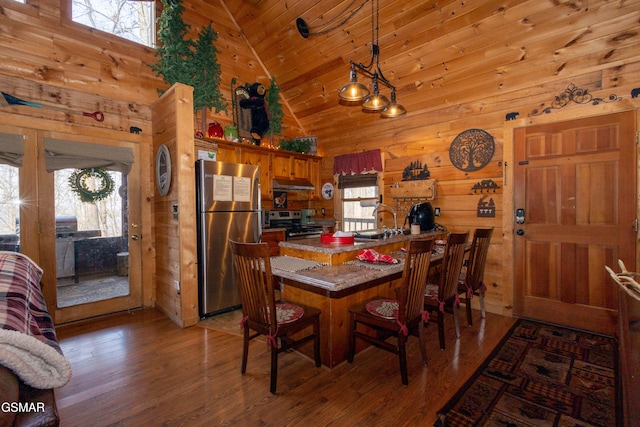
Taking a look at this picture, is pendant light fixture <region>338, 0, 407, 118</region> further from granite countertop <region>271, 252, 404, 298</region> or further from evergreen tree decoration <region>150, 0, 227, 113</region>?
evergreen tree decoration <region>150, 0, 227, 113</region>

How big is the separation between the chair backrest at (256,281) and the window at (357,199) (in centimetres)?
302

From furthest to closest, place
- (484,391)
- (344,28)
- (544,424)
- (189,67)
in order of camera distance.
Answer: (189,67) < (344,28) < (484,391) < (544,424)

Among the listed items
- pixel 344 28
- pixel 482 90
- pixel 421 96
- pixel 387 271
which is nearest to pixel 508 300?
pixel 387 271

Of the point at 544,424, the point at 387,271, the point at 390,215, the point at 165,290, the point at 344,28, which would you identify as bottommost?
the point at 544,424

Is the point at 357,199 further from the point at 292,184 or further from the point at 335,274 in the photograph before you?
the point at 335,274

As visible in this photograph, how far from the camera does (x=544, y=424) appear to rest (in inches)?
66.9

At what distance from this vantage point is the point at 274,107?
4.89m

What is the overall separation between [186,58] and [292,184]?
2270mm

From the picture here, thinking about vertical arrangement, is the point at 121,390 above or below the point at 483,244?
below

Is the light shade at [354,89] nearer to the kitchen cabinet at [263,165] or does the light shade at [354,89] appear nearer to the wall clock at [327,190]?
the kitchen cabinet at [263,165]

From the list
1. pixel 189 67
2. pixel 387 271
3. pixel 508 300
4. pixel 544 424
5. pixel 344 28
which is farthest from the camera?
pixel 189 67

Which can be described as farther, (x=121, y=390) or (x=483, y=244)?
(x=483, y=244)

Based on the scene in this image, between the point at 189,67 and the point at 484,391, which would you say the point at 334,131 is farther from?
the point at 484,391

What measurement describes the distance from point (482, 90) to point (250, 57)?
11.3 feet
